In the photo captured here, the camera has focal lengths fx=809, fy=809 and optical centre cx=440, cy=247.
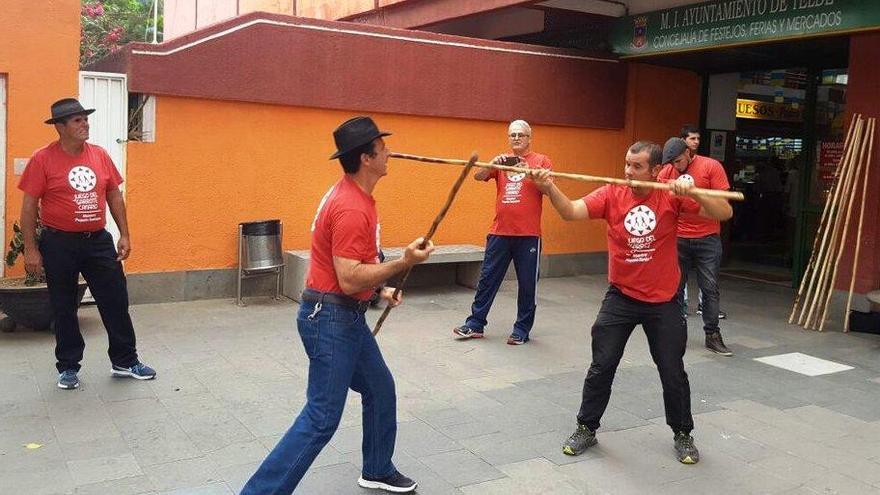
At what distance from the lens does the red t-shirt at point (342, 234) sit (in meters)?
3.50

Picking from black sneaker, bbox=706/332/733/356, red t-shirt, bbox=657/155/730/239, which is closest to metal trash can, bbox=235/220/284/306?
red t-shirt, bbox=657/155/730/239

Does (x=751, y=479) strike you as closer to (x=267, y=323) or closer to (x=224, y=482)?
(x=224, y=482)

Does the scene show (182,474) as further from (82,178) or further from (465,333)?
(465,333)

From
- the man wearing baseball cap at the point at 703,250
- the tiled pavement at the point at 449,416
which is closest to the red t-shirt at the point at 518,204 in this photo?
the tiled pavement at the point at 449,416

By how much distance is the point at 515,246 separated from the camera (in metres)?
7.22

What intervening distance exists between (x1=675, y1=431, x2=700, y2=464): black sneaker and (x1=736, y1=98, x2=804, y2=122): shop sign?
868cm

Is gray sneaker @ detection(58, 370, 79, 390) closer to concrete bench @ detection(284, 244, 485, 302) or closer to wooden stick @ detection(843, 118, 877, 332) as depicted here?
concrete bench @ detection(284, 244, 485, 302)

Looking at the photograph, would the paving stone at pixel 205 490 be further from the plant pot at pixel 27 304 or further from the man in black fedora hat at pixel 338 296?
the plant pot at pixel 27 304

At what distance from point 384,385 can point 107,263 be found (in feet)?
8.88

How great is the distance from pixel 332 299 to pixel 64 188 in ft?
9.22

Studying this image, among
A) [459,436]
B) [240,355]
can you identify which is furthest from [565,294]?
[459,436]

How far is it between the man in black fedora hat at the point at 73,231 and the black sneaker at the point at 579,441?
3.15 metres

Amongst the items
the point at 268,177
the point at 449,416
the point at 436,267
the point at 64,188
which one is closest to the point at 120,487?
the point at 449,416

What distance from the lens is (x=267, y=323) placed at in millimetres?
7648
